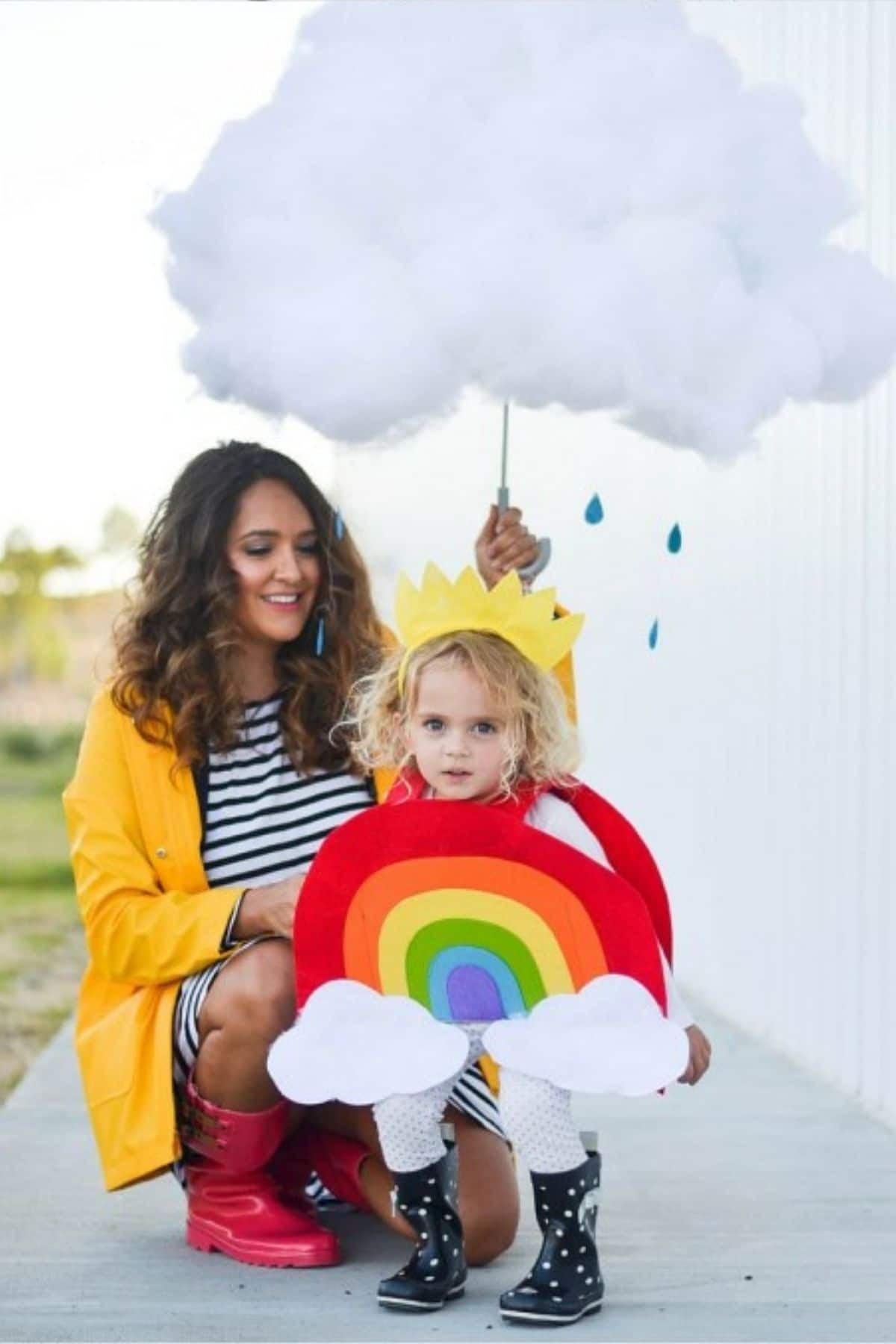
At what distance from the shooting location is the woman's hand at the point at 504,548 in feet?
10.1

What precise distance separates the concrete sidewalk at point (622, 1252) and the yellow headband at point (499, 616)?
0.88m

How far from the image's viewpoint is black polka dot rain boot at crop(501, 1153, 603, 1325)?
8.91 feet

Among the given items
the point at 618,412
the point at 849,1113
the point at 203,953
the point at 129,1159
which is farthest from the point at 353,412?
the point at 849,1113

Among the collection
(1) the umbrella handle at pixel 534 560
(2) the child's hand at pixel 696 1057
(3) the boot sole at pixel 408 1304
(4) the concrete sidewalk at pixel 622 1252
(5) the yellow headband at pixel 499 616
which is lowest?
(4) the concrete sidewalk at pixel 622 1252

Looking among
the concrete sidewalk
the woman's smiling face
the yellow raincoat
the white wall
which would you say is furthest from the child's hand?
the white wall

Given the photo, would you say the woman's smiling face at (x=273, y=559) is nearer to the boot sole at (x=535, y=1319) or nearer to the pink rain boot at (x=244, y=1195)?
the pink rain boot at (x=244, y=1195)

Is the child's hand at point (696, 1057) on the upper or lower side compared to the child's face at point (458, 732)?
lower

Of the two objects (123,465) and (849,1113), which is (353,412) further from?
(123,465)

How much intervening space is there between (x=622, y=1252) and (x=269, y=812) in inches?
33.2

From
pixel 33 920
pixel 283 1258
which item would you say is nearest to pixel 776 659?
pixel 283 1258

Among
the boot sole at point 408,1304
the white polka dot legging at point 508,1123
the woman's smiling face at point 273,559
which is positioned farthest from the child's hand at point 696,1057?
the woman's smiling face at point 273,559

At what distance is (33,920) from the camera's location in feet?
34.0

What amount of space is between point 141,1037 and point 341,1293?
0.49 m

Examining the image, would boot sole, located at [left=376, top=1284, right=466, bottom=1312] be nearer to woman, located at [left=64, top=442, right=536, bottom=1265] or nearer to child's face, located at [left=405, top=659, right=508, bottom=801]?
woman, located at [left=64, top=442, right=536, bottom=1265]
